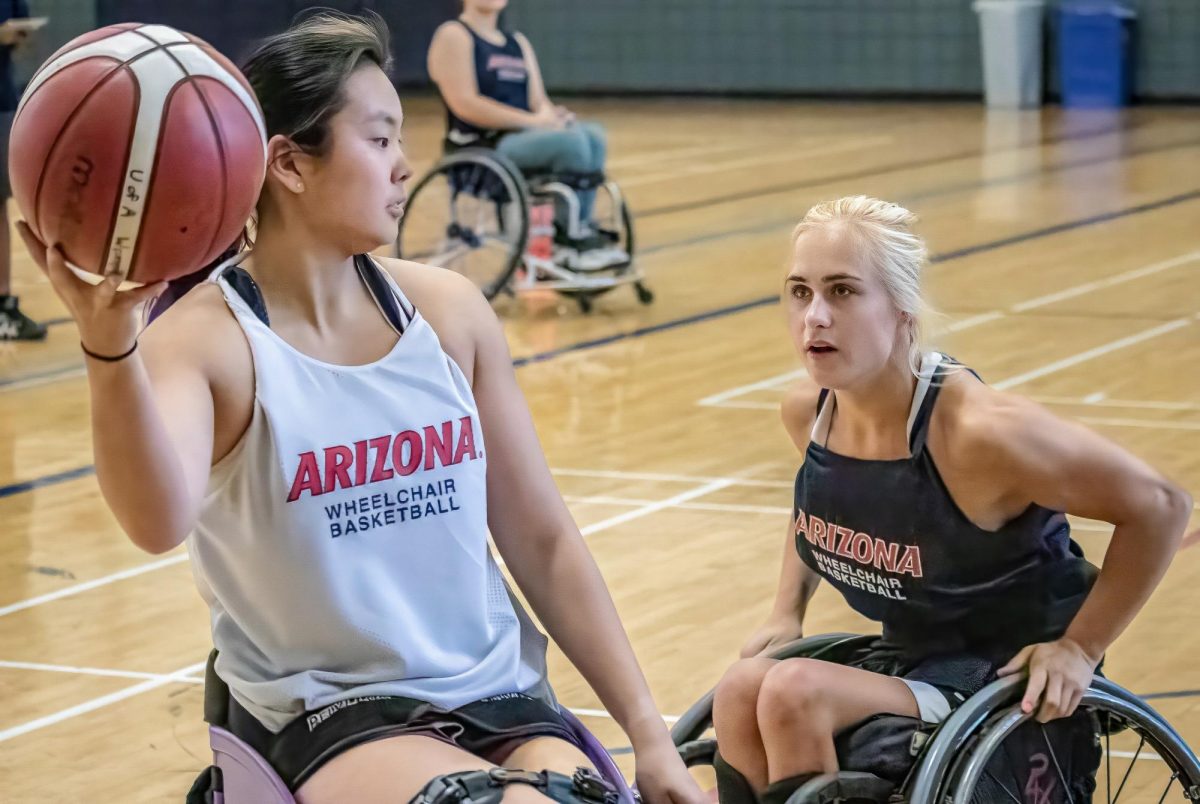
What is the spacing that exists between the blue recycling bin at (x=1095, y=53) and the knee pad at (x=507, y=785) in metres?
13.0

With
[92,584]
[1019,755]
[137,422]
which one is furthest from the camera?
[92,584]

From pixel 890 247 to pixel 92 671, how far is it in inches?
71.2

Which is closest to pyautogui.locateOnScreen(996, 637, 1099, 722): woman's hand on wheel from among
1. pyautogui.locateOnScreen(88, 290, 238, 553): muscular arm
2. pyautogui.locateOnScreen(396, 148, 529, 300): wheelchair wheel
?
pyautogui.locateOnScreen(88, 290, 238, 553): muscular arm

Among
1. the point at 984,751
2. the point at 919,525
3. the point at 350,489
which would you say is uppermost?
the point at 350,489

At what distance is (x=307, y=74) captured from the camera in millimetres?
1733

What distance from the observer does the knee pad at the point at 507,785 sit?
1.56 meters

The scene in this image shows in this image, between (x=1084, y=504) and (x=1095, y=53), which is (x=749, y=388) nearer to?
(x=1084, y=504)

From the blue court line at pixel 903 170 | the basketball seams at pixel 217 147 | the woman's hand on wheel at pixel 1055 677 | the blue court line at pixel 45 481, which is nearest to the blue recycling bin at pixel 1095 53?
the blue court line at pixel 903 170

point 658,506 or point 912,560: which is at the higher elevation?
point 912,560

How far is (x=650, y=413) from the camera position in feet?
17.5

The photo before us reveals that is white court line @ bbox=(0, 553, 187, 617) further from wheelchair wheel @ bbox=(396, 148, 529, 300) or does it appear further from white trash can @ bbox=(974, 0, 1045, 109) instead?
white trash can @ bbox=(974, 0, 1045, 109)

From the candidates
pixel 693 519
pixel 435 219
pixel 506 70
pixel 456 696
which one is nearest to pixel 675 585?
pixel 693 519

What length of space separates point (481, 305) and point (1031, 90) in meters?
13.1

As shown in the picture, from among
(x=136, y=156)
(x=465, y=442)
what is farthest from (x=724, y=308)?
(x=136, y=156)
